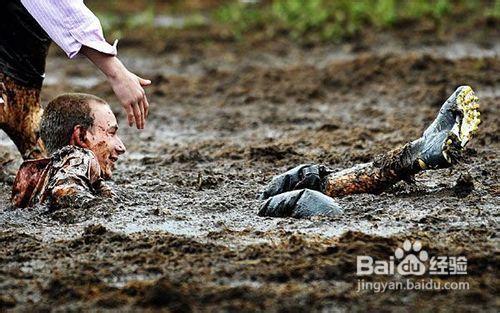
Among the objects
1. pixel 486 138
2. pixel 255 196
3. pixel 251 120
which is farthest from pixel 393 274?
pixel 251 120

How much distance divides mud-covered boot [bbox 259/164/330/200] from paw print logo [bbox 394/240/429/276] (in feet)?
3.49

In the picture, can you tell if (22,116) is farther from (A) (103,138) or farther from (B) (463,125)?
(B) (463,125)

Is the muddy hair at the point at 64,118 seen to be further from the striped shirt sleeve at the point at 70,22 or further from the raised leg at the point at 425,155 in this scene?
the raised leg at the point at 425,155

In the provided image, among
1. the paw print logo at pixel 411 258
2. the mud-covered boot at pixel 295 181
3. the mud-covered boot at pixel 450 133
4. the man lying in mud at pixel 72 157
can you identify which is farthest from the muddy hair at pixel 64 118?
the paw print logo at pixel 411 258

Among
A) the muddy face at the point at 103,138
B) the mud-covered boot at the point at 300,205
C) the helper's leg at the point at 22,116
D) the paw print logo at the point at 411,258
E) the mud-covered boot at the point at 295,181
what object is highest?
the helper's leg at the point at 22,116

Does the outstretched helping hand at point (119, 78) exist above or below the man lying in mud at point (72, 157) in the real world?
above

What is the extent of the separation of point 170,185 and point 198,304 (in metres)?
2.12

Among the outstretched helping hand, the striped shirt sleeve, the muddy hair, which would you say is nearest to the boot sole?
the outstretched helping hand

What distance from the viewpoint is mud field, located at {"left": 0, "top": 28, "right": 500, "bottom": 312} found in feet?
10.9

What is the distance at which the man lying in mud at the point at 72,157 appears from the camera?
15.1 feet

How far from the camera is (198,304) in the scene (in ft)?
10.5

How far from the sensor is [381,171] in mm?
4719

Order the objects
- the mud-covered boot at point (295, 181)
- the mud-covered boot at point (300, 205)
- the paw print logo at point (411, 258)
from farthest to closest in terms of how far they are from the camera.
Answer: the mud-covered boot at point (295, 181)
the mud-covered boot at point (300, 205)
the paw print logo at point (411, 258)

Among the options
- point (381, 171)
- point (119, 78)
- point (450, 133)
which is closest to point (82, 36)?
point (119, 78)
